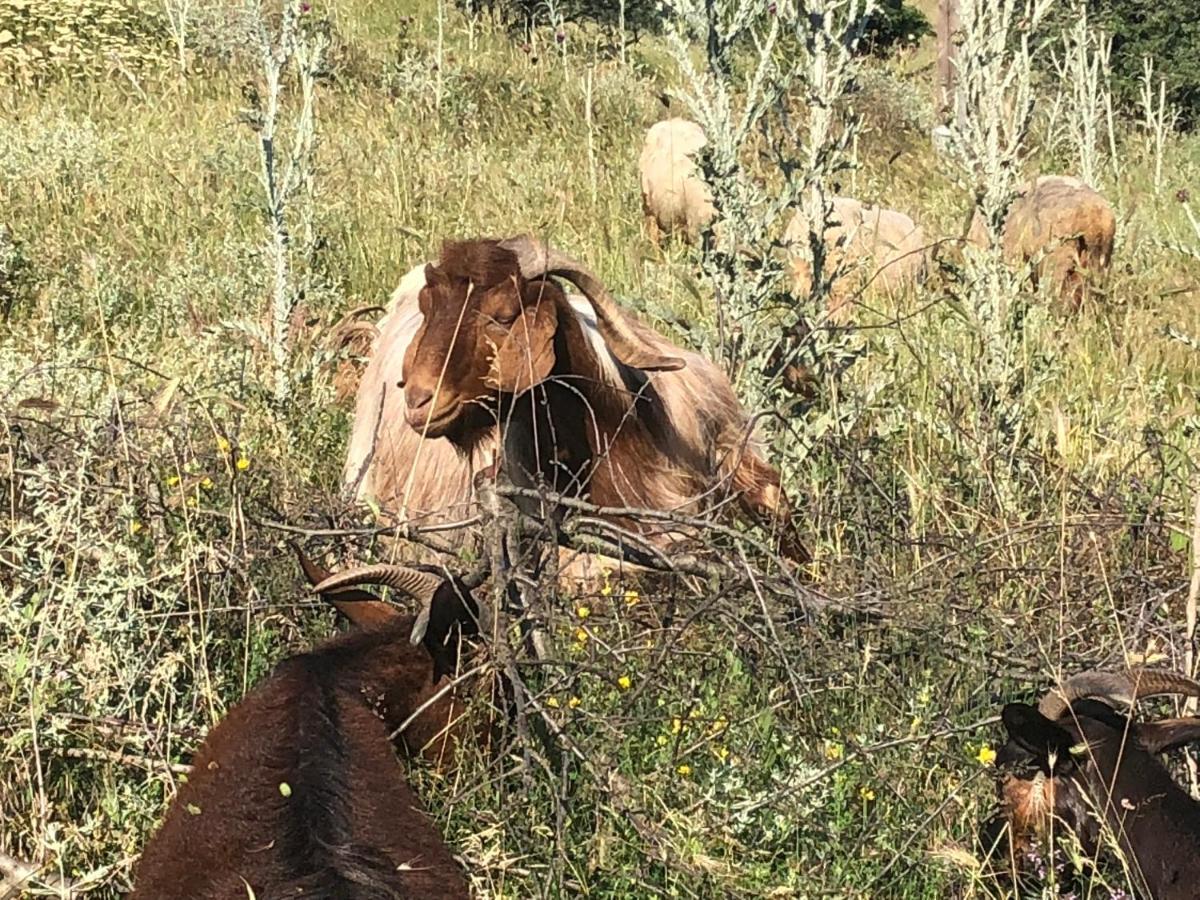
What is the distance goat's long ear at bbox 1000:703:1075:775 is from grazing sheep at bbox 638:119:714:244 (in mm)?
7374

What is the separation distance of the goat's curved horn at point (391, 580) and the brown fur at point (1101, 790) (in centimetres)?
145

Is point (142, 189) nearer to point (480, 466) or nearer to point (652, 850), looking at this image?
point (480, 466)

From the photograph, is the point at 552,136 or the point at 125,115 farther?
the point at 552,136

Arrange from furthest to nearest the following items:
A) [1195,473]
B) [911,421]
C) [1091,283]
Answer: [1091,283], [911,421], [1195,473]

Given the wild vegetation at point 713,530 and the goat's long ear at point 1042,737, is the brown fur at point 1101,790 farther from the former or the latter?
the wild vegetation at point 713,530

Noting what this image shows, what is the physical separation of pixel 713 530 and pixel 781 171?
210 cm

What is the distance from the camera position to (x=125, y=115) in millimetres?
12461

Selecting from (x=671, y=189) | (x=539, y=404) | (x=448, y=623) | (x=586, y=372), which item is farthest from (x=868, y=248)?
(x=448, y=623)

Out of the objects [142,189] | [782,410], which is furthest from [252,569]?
[142,189]

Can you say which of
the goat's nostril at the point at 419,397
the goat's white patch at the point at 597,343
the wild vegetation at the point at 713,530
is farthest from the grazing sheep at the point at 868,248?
the goat's nostril at the point at 419,397

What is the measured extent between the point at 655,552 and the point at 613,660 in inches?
12.8

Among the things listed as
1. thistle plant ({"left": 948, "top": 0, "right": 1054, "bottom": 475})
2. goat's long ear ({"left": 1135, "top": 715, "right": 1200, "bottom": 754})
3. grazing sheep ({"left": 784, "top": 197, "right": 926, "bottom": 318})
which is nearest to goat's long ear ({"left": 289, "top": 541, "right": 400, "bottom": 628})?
goat's long ear ({"left": 1135, "top": 715, "right": 1200, "bottom": 754})

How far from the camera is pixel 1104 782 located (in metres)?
3.42

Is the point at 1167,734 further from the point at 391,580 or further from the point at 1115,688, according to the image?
the point at 391,580
